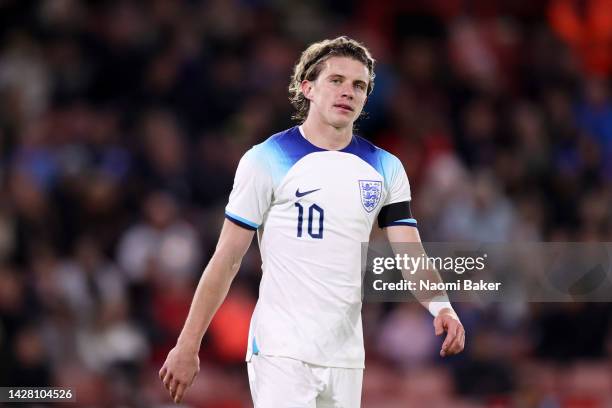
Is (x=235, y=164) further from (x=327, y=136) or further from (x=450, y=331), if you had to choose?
(x=450, y=331)

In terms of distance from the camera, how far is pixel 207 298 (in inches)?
172

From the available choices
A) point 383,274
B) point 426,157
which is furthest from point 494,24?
point 383,274

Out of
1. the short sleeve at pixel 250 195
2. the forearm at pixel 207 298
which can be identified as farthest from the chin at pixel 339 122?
the forearm at pixel 207 298

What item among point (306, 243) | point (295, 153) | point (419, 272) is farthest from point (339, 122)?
point (419, 272)

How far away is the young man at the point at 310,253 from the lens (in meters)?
4.38

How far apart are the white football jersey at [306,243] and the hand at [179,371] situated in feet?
1.09

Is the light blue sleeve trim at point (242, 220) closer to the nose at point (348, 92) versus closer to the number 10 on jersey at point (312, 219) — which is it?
the number 10 on jersey at point (312, 219)

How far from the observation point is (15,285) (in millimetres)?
8391

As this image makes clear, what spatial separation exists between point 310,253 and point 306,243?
0.15ft

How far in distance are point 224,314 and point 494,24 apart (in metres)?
5.22

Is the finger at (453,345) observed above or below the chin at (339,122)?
below

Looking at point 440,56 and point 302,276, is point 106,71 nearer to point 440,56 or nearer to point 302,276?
point 440,56

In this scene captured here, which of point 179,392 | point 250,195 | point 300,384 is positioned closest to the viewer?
point 179,392

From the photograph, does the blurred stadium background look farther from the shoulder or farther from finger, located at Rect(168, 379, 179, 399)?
the shoulder
